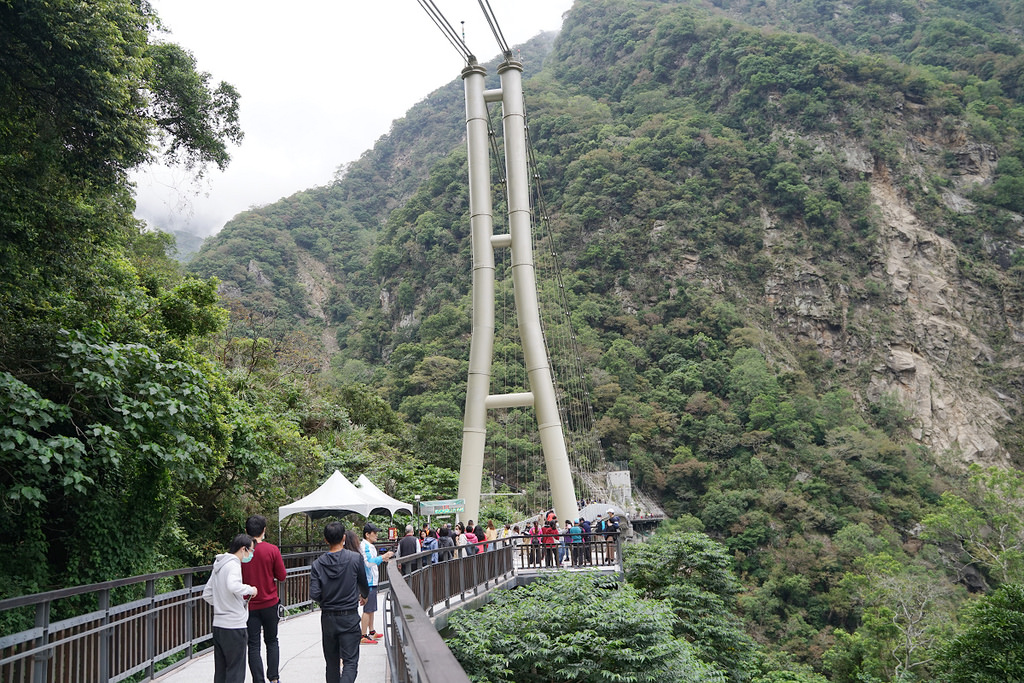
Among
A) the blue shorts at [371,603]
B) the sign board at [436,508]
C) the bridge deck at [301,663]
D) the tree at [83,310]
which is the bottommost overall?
the bridge deck at [301,663]

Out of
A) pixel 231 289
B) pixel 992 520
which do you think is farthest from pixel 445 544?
pixel 231 289

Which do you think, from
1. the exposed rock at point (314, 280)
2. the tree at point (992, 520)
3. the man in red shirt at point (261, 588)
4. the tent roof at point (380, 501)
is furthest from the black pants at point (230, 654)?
the exposed rock at point (314, 280)

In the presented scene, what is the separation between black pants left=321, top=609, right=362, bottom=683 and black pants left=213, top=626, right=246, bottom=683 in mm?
497

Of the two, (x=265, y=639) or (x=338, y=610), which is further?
(x=265, y=639)

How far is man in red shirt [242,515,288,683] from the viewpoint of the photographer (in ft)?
16.2

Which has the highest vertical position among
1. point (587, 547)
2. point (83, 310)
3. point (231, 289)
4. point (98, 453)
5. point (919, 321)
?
point (231, 289)

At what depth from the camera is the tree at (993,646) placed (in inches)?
520

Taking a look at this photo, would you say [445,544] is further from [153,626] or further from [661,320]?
[661,320]

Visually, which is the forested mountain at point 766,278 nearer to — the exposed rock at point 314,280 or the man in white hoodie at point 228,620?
the exposed rock at point 314,280

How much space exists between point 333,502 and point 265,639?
8.08 metres

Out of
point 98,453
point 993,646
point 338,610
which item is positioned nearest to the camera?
point 338,610

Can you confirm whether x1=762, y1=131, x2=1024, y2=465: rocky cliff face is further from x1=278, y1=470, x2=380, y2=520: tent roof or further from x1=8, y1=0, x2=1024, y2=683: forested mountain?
x1=278, y1=470, x2=380, y2=520: tent roof

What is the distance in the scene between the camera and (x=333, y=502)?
42.3 feet

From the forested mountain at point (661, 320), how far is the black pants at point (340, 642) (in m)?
2.93
